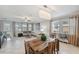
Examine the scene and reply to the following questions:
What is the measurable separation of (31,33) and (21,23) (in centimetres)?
33

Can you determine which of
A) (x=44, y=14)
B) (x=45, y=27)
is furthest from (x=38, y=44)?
(x=44, y=14)

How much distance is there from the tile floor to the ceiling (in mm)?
528

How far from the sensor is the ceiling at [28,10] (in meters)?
2.14

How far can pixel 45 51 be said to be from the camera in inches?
86.5

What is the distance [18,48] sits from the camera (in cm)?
219

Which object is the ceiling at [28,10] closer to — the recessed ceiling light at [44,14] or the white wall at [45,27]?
the recessed ceiling light at [44,14]

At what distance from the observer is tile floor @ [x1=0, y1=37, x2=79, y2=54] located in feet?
7.13

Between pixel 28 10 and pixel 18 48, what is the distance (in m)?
0.88

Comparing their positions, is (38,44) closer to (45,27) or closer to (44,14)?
(45,27)

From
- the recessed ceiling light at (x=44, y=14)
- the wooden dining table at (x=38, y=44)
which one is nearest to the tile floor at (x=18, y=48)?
the wooden dining table at (x=38, y=44)

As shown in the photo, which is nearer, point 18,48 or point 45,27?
point 18,48

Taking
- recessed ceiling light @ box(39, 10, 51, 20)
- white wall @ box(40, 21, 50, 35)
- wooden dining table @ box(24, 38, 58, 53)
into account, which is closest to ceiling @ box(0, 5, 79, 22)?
recessed ceiling light @ box(39, 10, 51, 20)

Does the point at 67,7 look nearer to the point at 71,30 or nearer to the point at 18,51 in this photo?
the point at 71,30

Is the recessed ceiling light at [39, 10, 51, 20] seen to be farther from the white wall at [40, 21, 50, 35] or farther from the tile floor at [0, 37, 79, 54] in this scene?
the tile floor at [0, 37, 79, 54]
